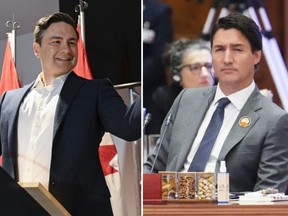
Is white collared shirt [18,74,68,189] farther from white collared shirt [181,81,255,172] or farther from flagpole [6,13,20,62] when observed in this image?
white collared shirt [181,81,255,172]

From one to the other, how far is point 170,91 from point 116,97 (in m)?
0.32

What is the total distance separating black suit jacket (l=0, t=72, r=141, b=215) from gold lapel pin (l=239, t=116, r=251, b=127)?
55cm

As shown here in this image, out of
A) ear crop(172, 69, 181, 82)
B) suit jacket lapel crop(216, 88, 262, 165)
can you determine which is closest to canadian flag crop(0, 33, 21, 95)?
ear crop(172, 69, 181, 82)

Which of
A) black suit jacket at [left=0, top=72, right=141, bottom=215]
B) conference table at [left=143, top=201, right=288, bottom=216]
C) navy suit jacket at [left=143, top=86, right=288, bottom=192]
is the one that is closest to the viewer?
conference table at [left=143, top=201, right=288, bottom=216]

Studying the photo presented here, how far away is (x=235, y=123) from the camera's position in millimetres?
3184

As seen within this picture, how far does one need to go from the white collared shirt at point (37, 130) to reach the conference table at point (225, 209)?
0.80 meters

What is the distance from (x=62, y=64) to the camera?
3.51 metres

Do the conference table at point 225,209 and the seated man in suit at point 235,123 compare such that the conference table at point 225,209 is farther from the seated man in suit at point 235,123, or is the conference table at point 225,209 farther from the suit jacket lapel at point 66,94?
the suit jacket lapel at point 66,94

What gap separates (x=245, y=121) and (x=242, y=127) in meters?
0.04

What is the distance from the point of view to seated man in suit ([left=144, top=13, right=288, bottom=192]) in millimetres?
3086

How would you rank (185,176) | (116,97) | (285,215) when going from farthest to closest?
(116,97) → (185,176) → (285,215)

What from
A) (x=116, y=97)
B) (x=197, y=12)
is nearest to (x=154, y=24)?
(x=197, y=12)

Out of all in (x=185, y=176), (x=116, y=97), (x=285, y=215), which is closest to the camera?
(x=285, y=215)

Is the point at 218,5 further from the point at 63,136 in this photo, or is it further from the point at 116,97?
the point at 63,136
